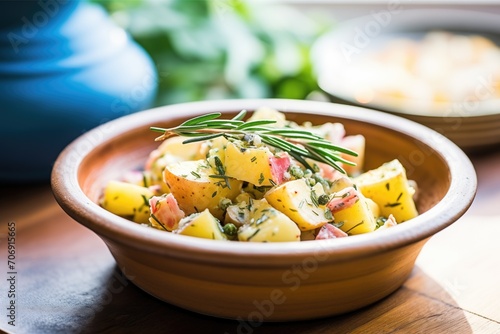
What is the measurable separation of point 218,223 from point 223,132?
0.20 m

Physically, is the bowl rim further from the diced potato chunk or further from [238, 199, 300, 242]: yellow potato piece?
the diced potato chunk

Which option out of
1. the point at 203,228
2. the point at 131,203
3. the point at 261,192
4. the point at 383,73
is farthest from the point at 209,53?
the point at 203,228

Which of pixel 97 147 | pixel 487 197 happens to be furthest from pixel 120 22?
pixel 487 197

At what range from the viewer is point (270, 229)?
115cm

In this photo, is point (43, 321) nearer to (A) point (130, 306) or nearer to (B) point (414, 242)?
(A) point (130, 306)

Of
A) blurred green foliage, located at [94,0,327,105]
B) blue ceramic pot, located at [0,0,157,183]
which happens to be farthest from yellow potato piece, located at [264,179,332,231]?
blurred green foliage, located at [94,0,327,105]

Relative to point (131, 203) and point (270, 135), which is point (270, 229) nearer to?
point (270, 135)

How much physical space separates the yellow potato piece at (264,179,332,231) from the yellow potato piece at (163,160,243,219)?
3.0 inches

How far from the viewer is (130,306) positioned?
4.24 feet

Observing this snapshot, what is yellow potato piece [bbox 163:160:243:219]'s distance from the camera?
4.09ft

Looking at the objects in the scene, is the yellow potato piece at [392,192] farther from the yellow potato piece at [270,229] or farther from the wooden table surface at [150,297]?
the yellow potato piece at [270,229]

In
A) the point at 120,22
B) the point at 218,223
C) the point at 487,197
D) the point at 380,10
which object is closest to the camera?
the point at 218,223

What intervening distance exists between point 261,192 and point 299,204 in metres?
0.10

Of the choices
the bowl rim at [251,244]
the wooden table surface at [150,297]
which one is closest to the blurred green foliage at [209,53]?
the wooden table surface at [150,297]
